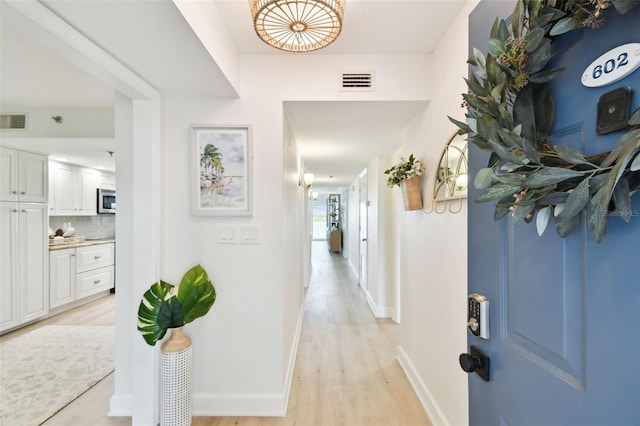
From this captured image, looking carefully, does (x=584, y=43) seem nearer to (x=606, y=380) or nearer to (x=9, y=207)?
(x=606, y=380)

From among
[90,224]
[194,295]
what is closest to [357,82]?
[194,295]

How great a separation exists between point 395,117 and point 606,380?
6.91 feet

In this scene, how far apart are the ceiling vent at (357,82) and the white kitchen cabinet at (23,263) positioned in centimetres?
411

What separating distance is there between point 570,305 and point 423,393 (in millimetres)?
1891

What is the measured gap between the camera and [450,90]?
1.68 meters

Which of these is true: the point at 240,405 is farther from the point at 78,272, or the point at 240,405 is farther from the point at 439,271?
the point at 78,272

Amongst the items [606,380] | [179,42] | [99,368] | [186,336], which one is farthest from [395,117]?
[99,368]

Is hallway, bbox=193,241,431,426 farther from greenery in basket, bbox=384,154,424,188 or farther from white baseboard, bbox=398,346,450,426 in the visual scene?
greenery in basket, bbox=384,154,424,188

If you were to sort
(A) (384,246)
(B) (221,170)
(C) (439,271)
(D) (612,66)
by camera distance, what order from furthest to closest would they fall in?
(A) (384,246)
(B) (221,170)
(C) (439,271)
(D) (612,66)

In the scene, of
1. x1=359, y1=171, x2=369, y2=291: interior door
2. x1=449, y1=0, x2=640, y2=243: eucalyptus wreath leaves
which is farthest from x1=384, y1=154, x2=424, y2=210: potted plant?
x1=359, y1=171, x2=369, y2=291: interior door

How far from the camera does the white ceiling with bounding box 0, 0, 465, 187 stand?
1198 mm

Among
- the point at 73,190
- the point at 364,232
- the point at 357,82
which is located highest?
the point at 357,82

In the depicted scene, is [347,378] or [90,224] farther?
[90,224]

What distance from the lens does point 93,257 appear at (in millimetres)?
4574
